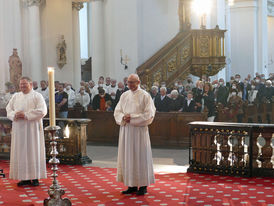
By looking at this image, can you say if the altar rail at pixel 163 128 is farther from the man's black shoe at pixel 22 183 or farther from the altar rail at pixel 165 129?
the man's black shoe at pixel 22 183

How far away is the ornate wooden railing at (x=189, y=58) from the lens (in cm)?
2003

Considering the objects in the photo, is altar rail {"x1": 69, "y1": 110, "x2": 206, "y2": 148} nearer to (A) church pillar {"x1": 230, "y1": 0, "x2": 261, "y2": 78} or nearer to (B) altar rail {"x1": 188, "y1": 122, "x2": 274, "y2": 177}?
(B) altar rail {"x1": 188, "y1": 122, "x2": 274, "y2": 177}

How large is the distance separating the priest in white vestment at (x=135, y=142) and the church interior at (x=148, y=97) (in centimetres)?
4

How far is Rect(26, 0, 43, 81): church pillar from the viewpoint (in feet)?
72.4

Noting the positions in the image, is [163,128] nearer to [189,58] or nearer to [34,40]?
[189,58]

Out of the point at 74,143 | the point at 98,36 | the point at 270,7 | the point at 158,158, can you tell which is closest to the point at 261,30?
the point at 270,7

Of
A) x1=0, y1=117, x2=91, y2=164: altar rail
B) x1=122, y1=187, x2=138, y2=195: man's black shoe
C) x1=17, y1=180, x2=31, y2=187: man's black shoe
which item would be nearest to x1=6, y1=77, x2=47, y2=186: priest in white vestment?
x1=17, y1=180, x2=31, y2=187: man's black shoe

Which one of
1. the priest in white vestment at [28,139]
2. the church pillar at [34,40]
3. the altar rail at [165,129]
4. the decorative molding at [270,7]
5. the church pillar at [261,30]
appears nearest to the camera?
the priest in white vestment at [28,139]

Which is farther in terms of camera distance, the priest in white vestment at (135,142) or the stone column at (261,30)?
the stone column at (261,30)

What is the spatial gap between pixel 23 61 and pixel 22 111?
45.1 feet

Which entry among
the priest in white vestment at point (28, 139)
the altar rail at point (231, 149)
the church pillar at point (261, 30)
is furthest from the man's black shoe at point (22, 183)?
the church pillar at point (261, 30)

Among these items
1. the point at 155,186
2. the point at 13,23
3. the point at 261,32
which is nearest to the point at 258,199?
the point at 155,186

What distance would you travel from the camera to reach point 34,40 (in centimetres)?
2209

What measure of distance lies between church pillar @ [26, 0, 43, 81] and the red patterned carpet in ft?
42.2
